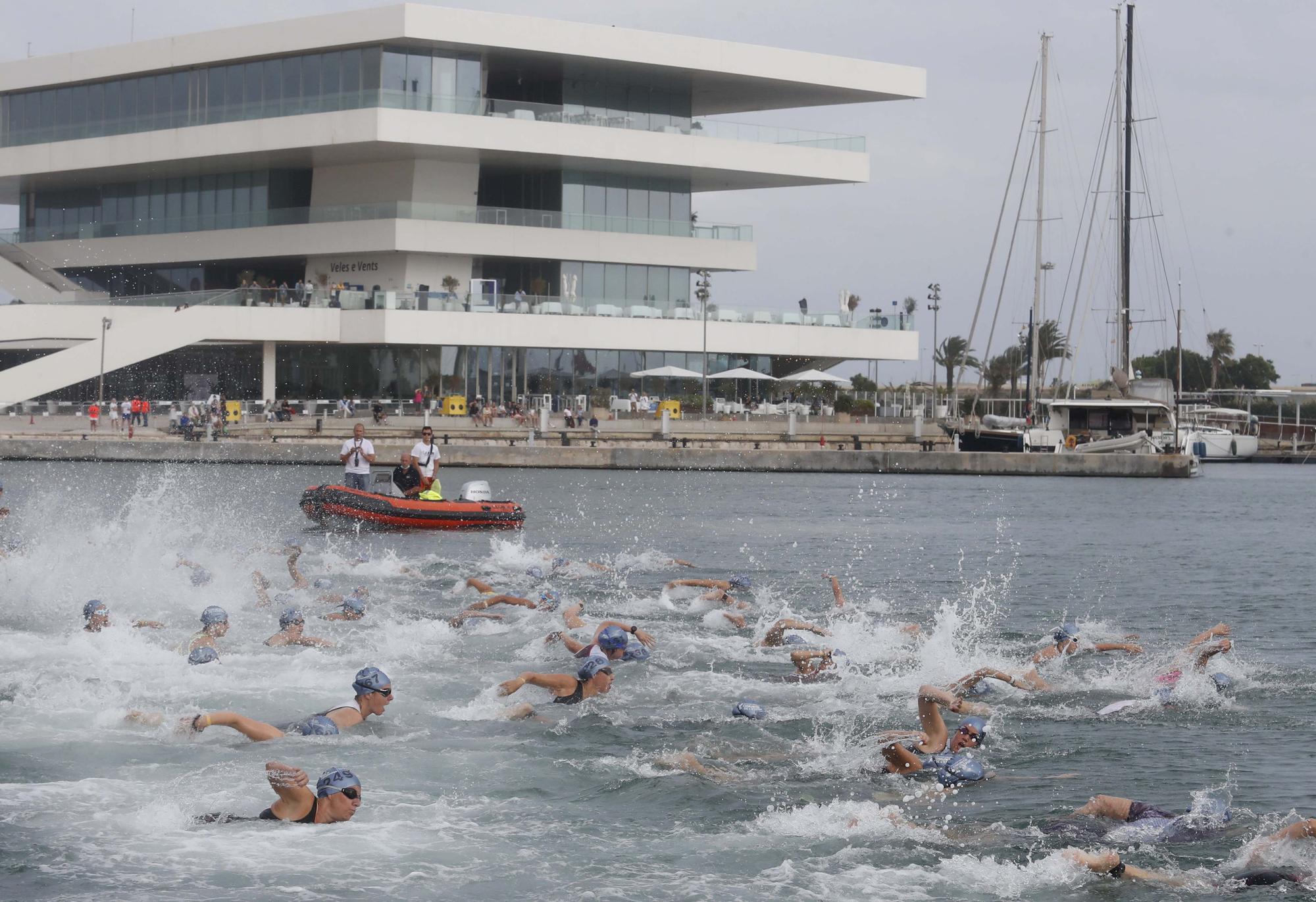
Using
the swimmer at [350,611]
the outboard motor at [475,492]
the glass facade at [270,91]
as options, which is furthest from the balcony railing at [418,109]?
the swimmer at [350,611]

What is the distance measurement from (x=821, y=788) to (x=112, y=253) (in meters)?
68.3

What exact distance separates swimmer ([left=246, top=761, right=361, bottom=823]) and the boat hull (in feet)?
62.6

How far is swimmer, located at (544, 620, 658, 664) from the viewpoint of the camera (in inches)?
659

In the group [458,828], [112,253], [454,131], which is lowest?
[458,828]

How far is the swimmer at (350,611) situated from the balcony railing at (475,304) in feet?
152

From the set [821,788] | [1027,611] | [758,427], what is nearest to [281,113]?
[758,427]

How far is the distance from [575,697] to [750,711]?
200 cm

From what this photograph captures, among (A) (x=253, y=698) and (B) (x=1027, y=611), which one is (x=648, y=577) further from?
(A) (x=253, y=698)

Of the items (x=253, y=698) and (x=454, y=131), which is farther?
(x=454, y=131)

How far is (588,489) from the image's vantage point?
47469 mm

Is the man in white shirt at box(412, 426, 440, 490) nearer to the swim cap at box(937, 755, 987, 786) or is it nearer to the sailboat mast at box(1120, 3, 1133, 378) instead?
the swim cap at box(937, 755, 987, 786)

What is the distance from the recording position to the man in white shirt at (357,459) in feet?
99.3

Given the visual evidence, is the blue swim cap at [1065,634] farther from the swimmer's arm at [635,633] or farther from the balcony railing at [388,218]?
the balcony railing at [388,218]

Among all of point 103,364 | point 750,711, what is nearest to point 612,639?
point 750,711
